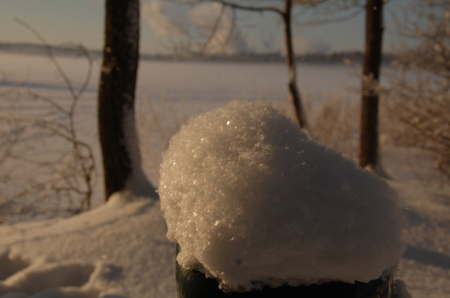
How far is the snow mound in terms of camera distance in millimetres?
740

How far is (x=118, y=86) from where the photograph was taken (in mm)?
3094

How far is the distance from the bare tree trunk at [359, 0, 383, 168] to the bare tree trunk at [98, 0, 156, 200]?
115 inches

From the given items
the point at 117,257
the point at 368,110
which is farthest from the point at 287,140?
the point at 368,110

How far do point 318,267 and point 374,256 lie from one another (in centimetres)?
14

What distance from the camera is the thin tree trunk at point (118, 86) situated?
303 centimetres

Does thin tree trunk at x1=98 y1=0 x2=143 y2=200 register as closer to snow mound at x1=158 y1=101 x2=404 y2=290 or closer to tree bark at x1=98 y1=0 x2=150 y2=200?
tree bark at x1=98 y1=0 x2=150 y2=200

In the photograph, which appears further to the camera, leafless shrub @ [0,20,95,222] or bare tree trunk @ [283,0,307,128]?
bare tree trunk @ [283,0,307,128]

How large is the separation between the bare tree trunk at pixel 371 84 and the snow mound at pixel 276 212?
376cm

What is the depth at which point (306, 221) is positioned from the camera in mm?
751

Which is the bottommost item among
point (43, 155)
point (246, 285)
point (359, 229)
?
point (43, 155)

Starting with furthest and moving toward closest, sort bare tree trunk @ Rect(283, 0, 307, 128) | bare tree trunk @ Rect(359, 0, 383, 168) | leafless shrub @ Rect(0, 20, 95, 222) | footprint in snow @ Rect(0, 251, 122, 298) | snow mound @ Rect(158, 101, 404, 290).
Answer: bare tree trunk @ Rect(283, 0, 307, 128)
bare tree trunk @ Rect(359, 0, 383, 168)
leafless shrub @ Rect(0, 20, 95, 222)
footprint in snow @ Rect(0, 251, 122, 298)
snow mound @ Rect(158, 101, 404, 290)

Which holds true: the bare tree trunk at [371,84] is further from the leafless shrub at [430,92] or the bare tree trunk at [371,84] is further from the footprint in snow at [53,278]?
the footprint in snow at [53,278]

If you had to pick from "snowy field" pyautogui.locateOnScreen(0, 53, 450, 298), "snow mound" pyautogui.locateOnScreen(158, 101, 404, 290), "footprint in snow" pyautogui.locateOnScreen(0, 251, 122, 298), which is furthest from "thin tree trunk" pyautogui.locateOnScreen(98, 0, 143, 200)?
"snow mound" pyautogui.locateOnScreen(158, 101, 404, 290)

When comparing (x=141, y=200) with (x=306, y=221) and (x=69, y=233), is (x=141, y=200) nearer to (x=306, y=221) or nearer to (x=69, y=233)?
(x=69, y=233)
